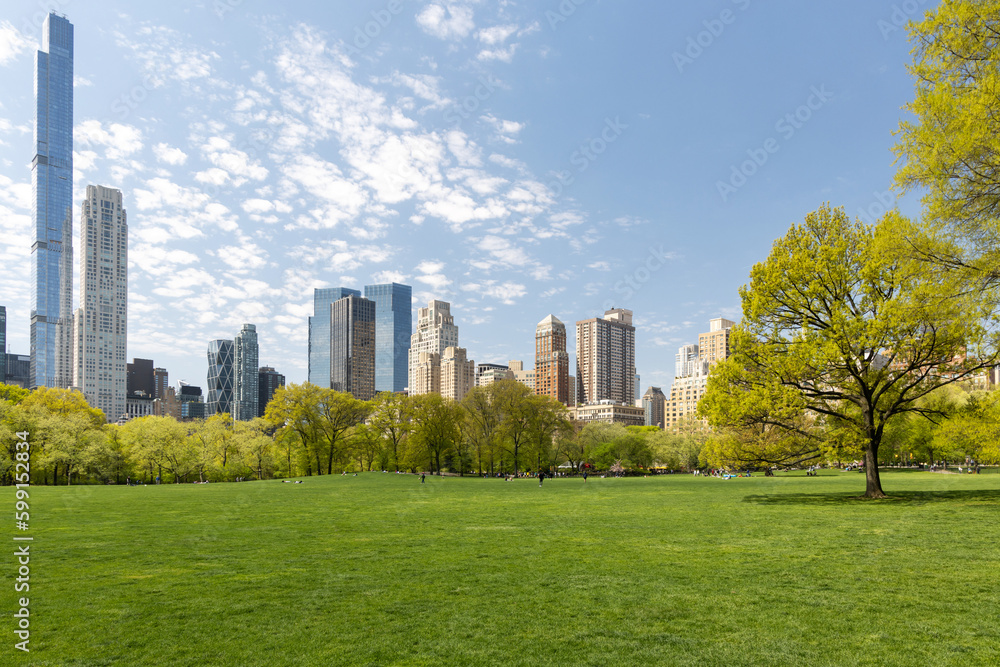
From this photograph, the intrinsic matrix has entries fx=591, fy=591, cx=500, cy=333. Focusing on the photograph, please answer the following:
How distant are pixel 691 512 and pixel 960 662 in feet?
57.4

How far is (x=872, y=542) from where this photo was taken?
14.7 m

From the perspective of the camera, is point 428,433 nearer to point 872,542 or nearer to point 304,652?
point 872,542

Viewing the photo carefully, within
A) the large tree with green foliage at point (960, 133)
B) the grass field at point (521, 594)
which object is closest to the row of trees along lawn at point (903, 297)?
the large tree with green foliage at point (960, 133)

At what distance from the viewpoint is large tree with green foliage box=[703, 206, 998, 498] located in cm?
2430

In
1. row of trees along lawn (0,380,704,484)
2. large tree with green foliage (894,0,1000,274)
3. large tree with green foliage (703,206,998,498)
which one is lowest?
row of trees along lawn (0,380,704,484)

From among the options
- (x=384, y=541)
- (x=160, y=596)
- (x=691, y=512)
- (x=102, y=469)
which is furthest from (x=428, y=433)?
(x=160, y=596)

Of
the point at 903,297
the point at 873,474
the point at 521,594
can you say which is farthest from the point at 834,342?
the point at 521,594

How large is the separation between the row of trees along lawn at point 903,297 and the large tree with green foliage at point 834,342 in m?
0.06

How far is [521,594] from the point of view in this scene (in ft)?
32.6

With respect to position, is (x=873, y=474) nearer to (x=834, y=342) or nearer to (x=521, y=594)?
(x=834, y=342)

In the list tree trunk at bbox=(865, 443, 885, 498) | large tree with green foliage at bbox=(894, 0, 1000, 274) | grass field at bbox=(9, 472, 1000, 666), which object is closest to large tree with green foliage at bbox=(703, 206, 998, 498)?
tree trunk at bbox=(865, 443, 885, 498)

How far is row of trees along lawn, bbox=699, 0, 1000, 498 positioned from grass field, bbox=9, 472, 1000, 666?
7148mm

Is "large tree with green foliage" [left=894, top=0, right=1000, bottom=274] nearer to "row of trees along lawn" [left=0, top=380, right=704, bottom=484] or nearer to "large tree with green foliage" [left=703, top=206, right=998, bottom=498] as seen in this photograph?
"large tree with green foliage" [left=703, top=206, right=998, bottom=498]

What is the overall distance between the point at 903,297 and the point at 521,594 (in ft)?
75.5
